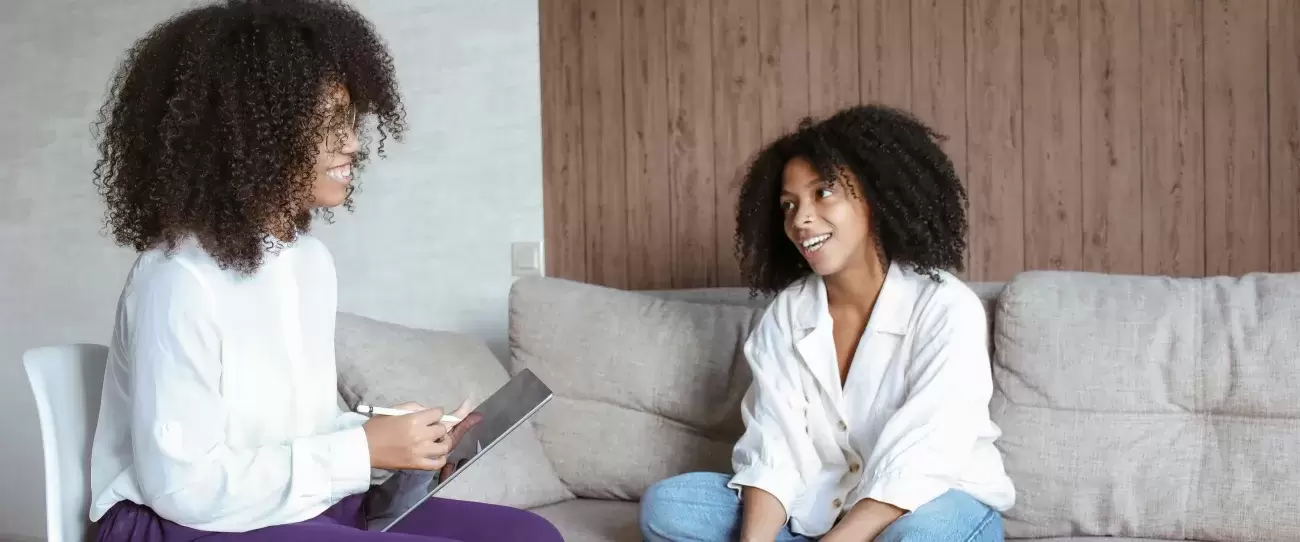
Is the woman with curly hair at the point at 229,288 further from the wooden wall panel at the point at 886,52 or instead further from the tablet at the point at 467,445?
the wooden wall panel at the point at 886,52

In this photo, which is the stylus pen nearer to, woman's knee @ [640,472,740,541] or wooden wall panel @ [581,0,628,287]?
woman's knee @ [640,472,740,541]

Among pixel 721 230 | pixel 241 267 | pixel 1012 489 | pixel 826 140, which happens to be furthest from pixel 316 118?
pixel 721 230

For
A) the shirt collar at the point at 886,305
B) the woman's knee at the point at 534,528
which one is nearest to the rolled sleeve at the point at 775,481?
the shirt collar at the point at 886,305

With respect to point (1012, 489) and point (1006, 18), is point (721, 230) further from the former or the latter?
point (1012, 489)

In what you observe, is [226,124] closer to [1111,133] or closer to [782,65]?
[782,65]

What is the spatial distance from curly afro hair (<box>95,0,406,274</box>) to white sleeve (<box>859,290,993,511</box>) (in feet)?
2.82

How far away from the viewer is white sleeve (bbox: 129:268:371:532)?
106cm

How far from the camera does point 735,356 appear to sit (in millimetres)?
1982

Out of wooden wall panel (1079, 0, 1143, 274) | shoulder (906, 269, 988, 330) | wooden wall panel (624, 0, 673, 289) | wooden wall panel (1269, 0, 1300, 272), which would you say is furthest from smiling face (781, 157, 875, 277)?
wooden wall panel (1269, 0, 1300, 272)

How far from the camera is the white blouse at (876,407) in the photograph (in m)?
1.52

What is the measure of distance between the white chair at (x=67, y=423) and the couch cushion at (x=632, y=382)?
94cm

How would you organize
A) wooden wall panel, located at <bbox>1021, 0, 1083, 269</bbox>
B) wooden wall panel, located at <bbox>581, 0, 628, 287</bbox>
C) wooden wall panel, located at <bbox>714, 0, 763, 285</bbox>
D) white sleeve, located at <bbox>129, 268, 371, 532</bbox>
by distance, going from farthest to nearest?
wooden wall panel, located at <bbox>581, 0, 628, 287</bbox> < wooden wall panel, located at <bbox>714, 0, 763, 285</bbox> < wooden wall panel, located at <bbox>1021, 0, 1083, 269</bbox> < white sleeve, located at <bbox>129, 268, 371, 532</bbox>

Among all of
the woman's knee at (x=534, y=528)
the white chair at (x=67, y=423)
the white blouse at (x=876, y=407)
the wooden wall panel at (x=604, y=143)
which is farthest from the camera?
the wooden wall panel at (x=604, y=143)

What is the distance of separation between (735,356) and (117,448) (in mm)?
1109
